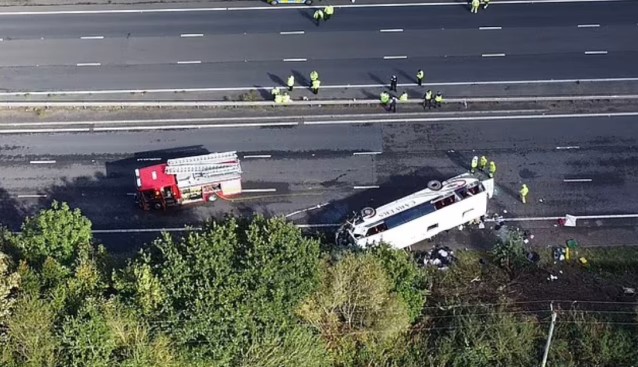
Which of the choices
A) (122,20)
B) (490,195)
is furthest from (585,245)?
(122,20)

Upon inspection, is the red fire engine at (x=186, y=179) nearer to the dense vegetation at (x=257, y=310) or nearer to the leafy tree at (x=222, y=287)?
the dense vegetation at (x=257, y=310)

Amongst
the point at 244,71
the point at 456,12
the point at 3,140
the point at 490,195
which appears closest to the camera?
the point at 490,195

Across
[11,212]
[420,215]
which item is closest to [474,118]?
[420,215]

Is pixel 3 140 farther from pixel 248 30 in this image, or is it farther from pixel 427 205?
pixel 427 205

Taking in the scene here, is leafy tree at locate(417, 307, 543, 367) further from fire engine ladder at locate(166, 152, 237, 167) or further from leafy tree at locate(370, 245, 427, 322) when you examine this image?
fire engine ladder at locate(166, 152, 237, 167)

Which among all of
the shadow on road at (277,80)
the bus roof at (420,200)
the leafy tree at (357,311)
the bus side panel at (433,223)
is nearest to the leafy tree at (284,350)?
the leafy tree at (357,311)

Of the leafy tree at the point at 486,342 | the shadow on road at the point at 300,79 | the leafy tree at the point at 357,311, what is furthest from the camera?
the shadow on road at the point at 300,79
